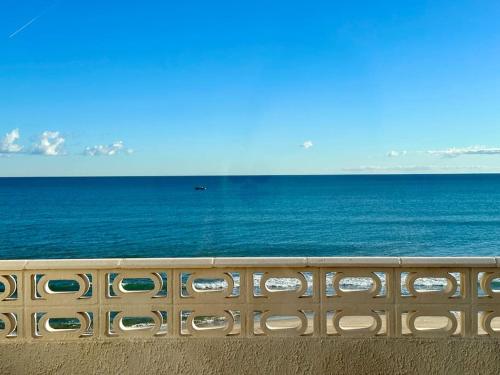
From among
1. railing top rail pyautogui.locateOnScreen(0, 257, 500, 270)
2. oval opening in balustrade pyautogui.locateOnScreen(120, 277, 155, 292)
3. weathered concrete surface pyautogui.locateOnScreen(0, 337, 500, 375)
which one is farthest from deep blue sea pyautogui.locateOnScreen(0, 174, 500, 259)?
railing top rail pyautogui.locateOnScreen(0, 257, 500, 270)

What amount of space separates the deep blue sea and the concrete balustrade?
89.1 feet

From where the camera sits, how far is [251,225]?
44.5 meters

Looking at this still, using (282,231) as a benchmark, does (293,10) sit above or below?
above

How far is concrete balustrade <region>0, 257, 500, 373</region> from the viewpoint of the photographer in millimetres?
3145

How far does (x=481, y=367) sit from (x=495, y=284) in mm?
16055

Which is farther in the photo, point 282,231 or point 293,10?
point 282,231

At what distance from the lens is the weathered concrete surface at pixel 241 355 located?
3213 mm

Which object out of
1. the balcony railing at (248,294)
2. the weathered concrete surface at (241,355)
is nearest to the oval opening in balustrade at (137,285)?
the weathered concrete surface at (241,355)

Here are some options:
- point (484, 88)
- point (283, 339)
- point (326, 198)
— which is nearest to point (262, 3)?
point (283, 339)

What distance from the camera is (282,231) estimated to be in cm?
3972

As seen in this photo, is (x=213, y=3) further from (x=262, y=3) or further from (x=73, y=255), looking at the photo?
(x=73, y=255)

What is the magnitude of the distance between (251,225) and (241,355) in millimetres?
41283

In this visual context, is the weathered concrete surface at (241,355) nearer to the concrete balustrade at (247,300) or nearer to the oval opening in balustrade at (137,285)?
the concrete balustrade at (247,300)

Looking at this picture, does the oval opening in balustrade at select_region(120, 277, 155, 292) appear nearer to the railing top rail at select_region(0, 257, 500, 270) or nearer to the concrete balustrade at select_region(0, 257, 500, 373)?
the concrete balustrade at select_region(0, 257, 500, 373)
